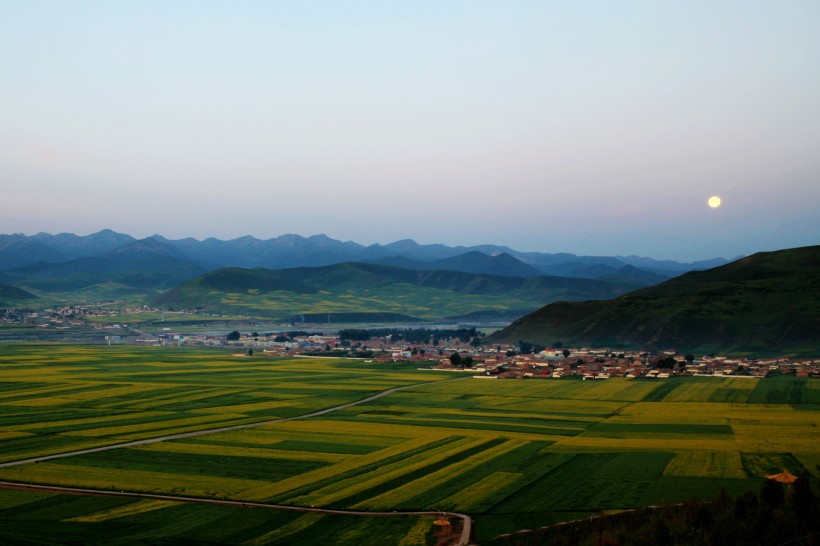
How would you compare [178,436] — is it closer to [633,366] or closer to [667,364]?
[633,366]

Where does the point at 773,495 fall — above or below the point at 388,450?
above

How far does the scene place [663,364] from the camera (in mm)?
155375

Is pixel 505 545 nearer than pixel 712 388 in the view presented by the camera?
Yes

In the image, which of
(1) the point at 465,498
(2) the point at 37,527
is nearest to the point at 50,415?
(2) the point at 37,527

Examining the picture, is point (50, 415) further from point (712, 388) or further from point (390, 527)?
point (712, 388)

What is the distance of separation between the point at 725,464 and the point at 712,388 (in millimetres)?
61567

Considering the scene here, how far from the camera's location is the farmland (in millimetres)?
51094

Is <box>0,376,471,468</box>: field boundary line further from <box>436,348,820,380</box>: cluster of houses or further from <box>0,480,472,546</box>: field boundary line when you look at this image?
<box>436,348,820,380</box>: cluster of houses

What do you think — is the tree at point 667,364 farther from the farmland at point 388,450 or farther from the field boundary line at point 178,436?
the field boundary line at point 178,436

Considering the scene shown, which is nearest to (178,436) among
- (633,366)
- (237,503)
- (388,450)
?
(388,450)

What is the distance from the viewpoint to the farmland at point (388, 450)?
51.1 m

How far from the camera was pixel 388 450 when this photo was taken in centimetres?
7275

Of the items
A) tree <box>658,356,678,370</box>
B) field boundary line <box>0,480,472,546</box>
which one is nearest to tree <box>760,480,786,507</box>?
field boundary line <box>0,480,472,546</box>

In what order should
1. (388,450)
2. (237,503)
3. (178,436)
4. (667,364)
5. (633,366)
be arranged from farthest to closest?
(633,366)
(667,364)
(178,436)
(388,450)
(237,503)
